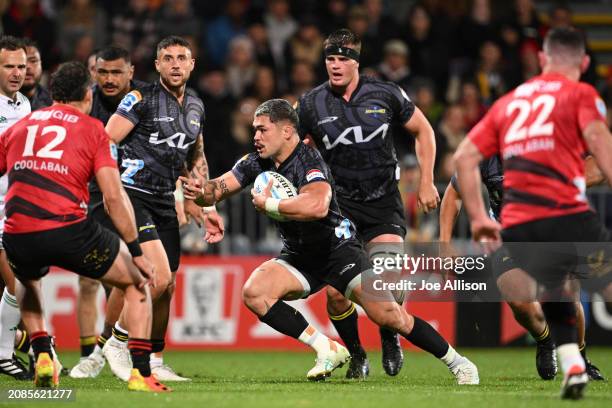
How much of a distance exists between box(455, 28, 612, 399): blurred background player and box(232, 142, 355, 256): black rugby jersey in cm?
182

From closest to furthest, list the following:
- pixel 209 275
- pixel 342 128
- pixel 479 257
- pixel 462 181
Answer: pixel 462 181
pixel 342 128
pixel 479 257
pixel 209 275

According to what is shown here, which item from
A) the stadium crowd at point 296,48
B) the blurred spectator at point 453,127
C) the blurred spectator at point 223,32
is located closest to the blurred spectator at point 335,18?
the stadium crowd at point 296,48

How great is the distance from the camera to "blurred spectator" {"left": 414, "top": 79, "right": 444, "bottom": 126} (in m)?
16.4

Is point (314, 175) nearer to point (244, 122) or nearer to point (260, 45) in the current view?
point (244, 122)

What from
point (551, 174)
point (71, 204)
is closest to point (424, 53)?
point (551, 174)

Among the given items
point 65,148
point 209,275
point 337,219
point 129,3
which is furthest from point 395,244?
point 129,3

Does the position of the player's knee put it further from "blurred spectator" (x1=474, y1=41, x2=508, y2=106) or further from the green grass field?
"blurred spectator" (x1=474, y1=41, x2=508, y2=106)

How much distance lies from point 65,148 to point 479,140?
2.89 m

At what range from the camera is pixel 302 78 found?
16.4 metres

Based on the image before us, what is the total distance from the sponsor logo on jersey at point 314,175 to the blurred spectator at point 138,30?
26.1ft

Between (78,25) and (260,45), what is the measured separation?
9.13ft

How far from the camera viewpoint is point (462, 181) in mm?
7578

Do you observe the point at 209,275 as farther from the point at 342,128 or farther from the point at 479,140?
the point at 479,140

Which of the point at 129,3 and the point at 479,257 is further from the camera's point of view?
the point at 129,3
